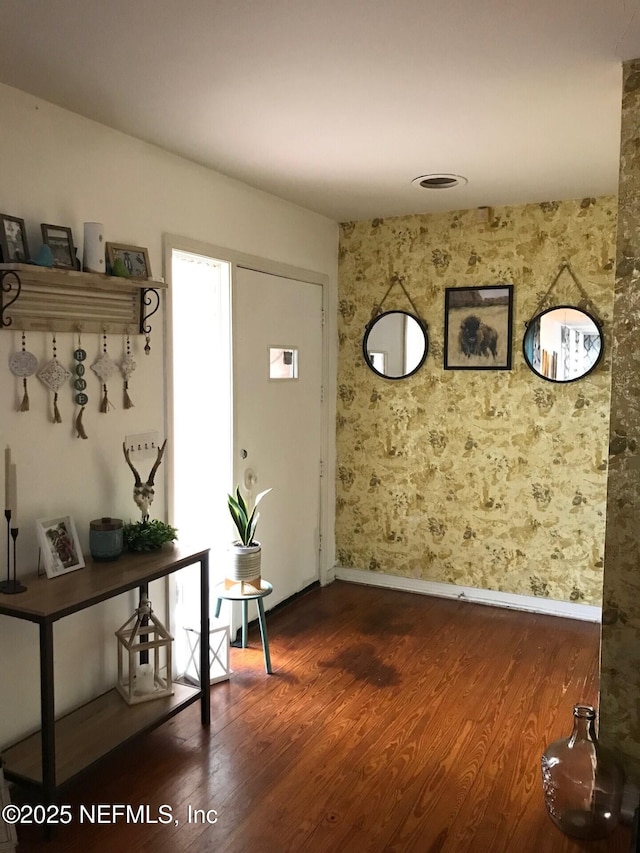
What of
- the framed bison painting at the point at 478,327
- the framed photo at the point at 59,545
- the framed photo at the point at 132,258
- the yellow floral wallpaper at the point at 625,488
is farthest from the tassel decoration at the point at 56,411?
the framed bison painting at the point at 478,327

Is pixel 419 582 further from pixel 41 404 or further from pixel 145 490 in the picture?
pixel 41 404

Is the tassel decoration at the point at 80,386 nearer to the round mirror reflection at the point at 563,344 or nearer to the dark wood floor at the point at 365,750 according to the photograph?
the dark wood floor at the point at 365,750

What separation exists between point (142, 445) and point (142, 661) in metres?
0.86

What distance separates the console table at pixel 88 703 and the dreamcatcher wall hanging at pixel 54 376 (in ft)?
1.81

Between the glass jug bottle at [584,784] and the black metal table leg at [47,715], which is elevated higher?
the black metal table leg at [47,715]

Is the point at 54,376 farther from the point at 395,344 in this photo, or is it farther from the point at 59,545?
the point at 395,344

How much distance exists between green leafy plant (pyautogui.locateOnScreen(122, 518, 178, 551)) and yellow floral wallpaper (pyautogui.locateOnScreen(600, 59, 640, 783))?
5.08 ft

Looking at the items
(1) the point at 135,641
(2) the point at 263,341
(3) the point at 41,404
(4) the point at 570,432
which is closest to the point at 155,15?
(3) the point at 41,404

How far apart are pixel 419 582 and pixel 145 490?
214 cm

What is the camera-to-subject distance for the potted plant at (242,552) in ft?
10.3

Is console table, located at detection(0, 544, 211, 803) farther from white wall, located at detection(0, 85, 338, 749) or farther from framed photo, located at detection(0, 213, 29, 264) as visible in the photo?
framed photo, located at detection(0, 213, 29, 264)

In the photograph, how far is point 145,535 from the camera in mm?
2641

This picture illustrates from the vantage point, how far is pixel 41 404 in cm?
244

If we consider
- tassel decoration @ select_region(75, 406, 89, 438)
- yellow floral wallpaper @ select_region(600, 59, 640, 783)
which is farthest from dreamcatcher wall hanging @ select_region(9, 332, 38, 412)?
yellow floral wallpaper @ select_region(600, 59, 640, 783)
